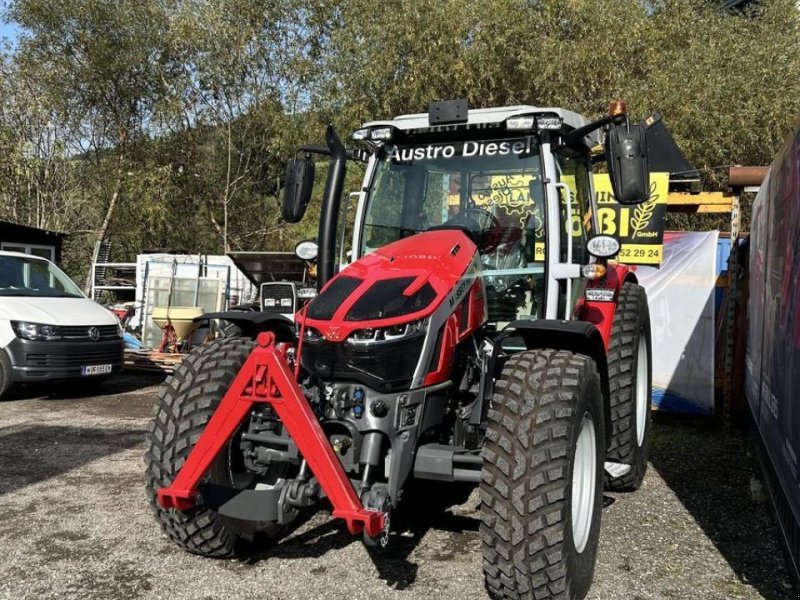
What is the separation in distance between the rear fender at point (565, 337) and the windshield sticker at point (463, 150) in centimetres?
114

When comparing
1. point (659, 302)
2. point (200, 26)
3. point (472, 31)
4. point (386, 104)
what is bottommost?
point (659, 302)

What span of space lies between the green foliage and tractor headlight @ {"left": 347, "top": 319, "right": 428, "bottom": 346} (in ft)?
28.9

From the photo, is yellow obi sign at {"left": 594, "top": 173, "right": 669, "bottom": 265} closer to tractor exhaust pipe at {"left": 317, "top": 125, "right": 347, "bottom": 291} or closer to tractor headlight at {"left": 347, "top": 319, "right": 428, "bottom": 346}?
tractor exhaust pipe at {"left": 317, "top": 125, "right": 347, "bottom": 291}

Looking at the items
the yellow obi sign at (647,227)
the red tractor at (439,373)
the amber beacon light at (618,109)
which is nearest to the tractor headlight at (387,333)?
the red tractor at (439,373)

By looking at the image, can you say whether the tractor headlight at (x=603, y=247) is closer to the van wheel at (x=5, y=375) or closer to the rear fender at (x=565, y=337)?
the rear fender at (x=565, y=337)

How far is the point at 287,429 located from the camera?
2846 mm

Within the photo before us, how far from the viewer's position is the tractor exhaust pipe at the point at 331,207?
3.79m

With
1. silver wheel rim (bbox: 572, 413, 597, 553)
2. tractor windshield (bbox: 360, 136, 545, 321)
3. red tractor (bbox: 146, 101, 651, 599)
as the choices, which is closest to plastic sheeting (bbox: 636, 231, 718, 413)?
red tractor (bbox: 146, 101, 651, 599)

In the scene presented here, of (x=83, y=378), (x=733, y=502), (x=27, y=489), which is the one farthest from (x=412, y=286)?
(x=83, y=378)

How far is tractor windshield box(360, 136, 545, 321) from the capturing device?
4055 millimetres

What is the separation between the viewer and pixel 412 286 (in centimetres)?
322

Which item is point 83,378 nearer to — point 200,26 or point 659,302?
point 659,302

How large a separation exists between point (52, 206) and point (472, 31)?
1099cm

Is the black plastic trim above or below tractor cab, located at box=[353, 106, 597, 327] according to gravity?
below
